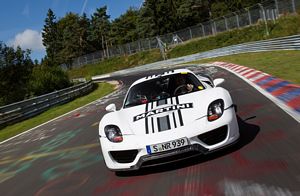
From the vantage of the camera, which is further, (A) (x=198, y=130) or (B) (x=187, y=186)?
(A) (x=198, y=130)

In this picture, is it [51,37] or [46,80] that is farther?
[51,37]

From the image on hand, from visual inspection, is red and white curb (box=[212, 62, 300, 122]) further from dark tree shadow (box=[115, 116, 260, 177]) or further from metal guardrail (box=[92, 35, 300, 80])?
metal guardrail (box=[92, 35, 300, 80])

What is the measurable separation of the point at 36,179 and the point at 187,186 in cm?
304

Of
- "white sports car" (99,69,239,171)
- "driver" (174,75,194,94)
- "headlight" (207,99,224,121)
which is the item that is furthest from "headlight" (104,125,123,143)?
"driver" (174,75,194,94)

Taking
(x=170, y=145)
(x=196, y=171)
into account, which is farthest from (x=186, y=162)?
(x=170, y=145)

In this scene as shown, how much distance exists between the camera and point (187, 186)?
16.0 feet

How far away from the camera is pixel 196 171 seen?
5371mm

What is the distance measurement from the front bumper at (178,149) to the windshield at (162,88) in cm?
139

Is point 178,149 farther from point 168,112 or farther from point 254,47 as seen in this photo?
point 254,47

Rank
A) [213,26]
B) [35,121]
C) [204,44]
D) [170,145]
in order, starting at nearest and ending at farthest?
[170,145] → [35,121] → [213,26] → [204,44]

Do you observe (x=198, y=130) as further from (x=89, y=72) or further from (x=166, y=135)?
(x=89, y=72)


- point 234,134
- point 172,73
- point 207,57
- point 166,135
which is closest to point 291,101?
point 172,73

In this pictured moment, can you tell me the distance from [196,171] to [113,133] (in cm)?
128

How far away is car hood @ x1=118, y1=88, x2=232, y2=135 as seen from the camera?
5582 millimetres
